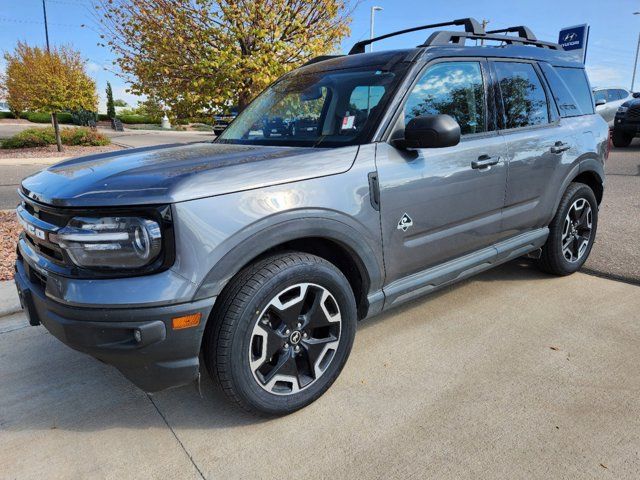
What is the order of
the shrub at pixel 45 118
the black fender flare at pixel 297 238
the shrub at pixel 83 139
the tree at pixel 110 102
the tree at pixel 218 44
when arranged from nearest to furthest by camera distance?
1. the black fender flare at pixel 297 238
2. the tree at pixel 218 44
3. the shrub at pixel 83 139
4. the shrub at pixel 45 118
5. the tree at pixel 110 102

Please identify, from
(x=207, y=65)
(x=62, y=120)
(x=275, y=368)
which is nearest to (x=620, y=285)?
(x=275, y=368)

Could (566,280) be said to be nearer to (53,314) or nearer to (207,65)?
(53,314)

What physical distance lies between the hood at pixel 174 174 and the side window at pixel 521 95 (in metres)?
1.55

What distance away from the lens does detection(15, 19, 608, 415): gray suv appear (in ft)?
6.54

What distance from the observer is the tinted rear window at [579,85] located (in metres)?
4.09

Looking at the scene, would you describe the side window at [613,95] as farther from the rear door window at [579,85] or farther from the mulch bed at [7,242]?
the mulch bed at [7,242]

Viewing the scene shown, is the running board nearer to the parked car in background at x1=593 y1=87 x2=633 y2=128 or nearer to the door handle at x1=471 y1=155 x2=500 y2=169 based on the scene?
the door handle at x1=471 y1=155 x2=500 y2=169

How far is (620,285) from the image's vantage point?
4078 millimetres

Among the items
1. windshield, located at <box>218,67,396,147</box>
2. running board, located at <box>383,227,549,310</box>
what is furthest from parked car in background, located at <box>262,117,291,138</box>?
running board, located at <box>383,227,549,310</box>

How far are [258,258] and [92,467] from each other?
1178 millimetres

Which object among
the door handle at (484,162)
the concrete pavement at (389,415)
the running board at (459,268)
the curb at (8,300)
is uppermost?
the door handle at (484,162)

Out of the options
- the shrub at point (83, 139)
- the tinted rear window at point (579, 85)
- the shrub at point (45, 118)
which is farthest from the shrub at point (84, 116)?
the tinted rear window at point (579, 85)

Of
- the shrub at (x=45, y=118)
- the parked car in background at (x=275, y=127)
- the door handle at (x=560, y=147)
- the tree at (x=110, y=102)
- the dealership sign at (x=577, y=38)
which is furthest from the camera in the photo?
the tree at (x=110, y=102)

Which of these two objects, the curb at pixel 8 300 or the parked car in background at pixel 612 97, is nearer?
the curb at pixel 8 300
